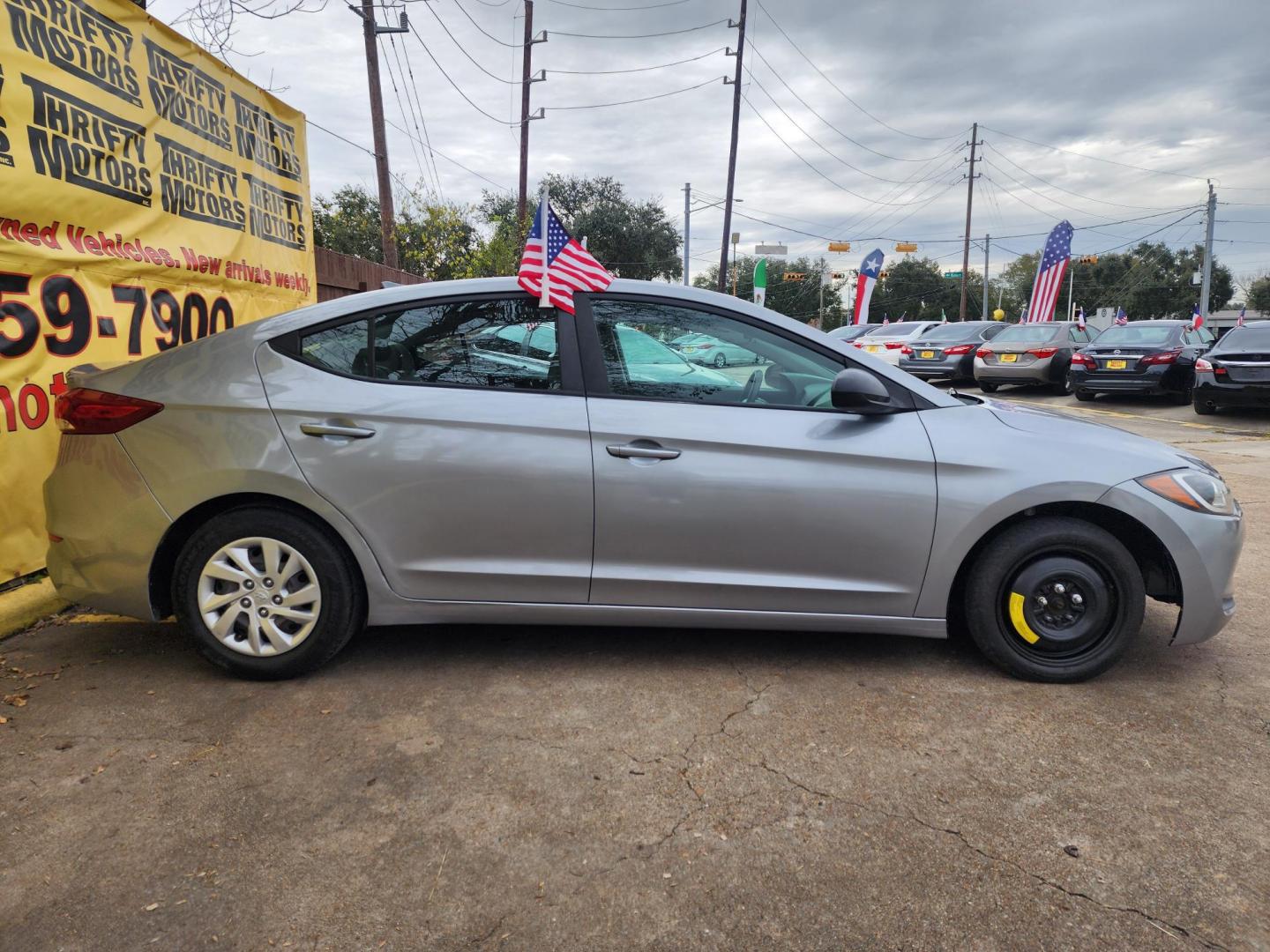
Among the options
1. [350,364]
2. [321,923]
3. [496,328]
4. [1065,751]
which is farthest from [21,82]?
[1065,751]

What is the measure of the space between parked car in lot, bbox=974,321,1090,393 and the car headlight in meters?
14.5

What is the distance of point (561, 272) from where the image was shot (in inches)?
129

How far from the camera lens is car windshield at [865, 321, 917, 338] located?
22731mm

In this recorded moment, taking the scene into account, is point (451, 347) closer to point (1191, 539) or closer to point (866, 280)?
point (1191, 539)

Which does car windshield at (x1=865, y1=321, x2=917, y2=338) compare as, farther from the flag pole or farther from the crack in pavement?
the crack in pavement

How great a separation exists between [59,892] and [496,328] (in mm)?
2190

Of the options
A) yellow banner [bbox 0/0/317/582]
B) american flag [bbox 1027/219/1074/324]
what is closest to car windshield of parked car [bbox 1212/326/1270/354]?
american flag [bbox 1027/219/1074/324]

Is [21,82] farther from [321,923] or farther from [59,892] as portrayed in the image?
[321,923]

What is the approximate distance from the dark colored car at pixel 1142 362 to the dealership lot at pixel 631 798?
1310cm

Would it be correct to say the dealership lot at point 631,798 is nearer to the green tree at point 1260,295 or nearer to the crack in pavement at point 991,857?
the crack in pavement at point 991,857

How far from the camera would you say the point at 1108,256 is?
7912 cm

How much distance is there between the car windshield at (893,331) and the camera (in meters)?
22.7

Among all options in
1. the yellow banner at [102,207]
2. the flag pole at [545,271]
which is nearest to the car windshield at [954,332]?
the yellow banner at [102,207]

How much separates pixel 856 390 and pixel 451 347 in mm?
1554
